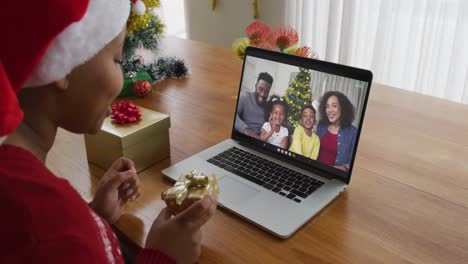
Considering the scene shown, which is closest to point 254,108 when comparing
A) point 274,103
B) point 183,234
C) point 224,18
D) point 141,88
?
point 274,103

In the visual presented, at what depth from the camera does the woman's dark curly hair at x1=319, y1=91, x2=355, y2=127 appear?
2.96 ft

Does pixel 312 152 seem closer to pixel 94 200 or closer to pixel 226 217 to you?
pixel 226 217

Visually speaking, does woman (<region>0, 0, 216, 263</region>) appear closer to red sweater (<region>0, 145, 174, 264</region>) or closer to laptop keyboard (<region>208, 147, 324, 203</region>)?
red sweater (<region>0, 145, 174, 264</region>)

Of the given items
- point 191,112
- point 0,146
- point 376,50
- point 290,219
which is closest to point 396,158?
point 290,219

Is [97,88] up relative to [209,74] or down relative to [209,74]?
up

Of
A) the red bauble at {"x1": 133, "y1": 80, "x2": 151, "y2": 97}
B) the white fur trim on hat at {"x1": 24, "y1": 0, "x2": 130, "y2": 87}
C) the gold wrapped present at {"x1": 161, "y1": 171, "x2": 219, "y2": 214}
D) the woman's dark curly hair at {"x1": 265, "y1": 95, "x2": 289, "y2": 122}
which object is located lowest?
the gold wrapped present at {"x1": 161, "y1": 171, "x2": 219, "y2": 214}

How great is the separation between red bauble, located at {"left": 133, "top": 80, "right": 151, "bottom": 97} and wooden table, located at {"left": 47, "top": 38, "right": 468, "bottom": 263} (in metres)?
0.02

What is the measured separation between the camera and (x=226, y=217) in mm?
859

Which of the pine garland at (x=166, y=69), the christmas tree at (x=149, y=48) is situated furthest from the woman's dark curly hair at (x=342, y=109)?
the pine garland at (x=166, y=69)

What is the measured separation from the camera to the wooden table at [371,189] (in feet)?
2.52

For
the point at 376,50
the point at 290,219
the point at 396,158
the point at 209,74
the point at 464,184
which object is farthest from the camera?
the point at 376,50

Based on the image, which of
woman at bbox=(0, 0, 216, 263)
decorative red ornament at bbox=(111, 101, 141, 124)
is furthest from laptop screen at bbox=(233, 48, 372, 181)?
woman at bbox=(0, 0, 216, 263)

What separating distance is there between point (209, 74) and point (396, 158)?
78cm

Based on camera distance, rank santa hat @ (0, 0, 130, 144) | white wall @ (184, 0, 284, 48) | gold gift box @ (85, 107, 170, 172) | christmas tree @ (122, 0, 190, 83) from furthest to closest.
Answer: white wall @ (184, 0, 284, 48)
christmas tree @ (122, 0, 190, 83)
gold gift box @ (85, 107, 170, 172)
santa hat @ (0, 0, 130, 144)
